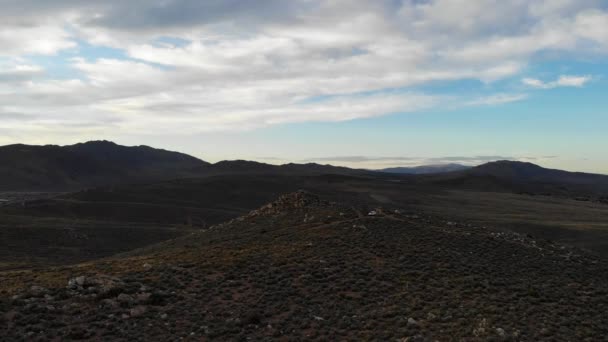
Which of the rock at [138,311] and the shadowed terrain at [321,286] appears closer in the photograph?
the shadowed terrain at [321,286]

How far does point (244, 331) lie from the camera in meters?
18.8

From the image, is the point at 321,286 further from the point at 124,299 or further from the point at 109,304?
the point at 109,304

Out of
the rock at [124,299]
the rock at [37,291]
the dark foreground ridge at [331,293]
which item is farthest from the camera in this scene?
the rock at [37,291]

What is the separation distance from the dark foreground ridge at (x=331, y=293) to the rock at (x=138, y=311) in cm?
Answer: 5

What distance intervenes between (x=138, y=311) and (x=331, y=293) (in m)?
9.04

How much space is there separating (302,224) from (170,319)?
20160 mm

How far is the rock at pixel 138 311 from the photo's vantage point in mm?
19453

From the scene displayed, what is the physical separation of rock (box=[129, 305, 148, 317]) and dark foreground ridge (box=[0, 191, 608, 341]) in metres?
0.05

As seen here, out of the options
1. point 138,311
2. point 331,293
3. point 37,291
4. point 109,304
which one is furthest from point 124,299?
point 331,293

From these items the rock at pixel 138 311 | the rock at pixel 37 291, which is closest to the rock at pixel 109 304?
the rock at pixel 138 311

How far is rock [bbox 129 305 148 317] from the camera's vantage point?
19453 millimetres

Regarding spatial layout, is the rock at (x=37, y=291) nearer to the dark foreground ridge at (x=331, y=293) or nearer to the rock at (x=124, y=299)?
the dark foreground ridge at (x=331, y=293)

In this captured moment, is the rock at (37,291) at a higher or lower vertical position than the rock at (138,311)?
higher

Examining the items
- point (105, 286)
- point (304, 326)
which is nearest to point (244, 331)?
point (304, 326)
